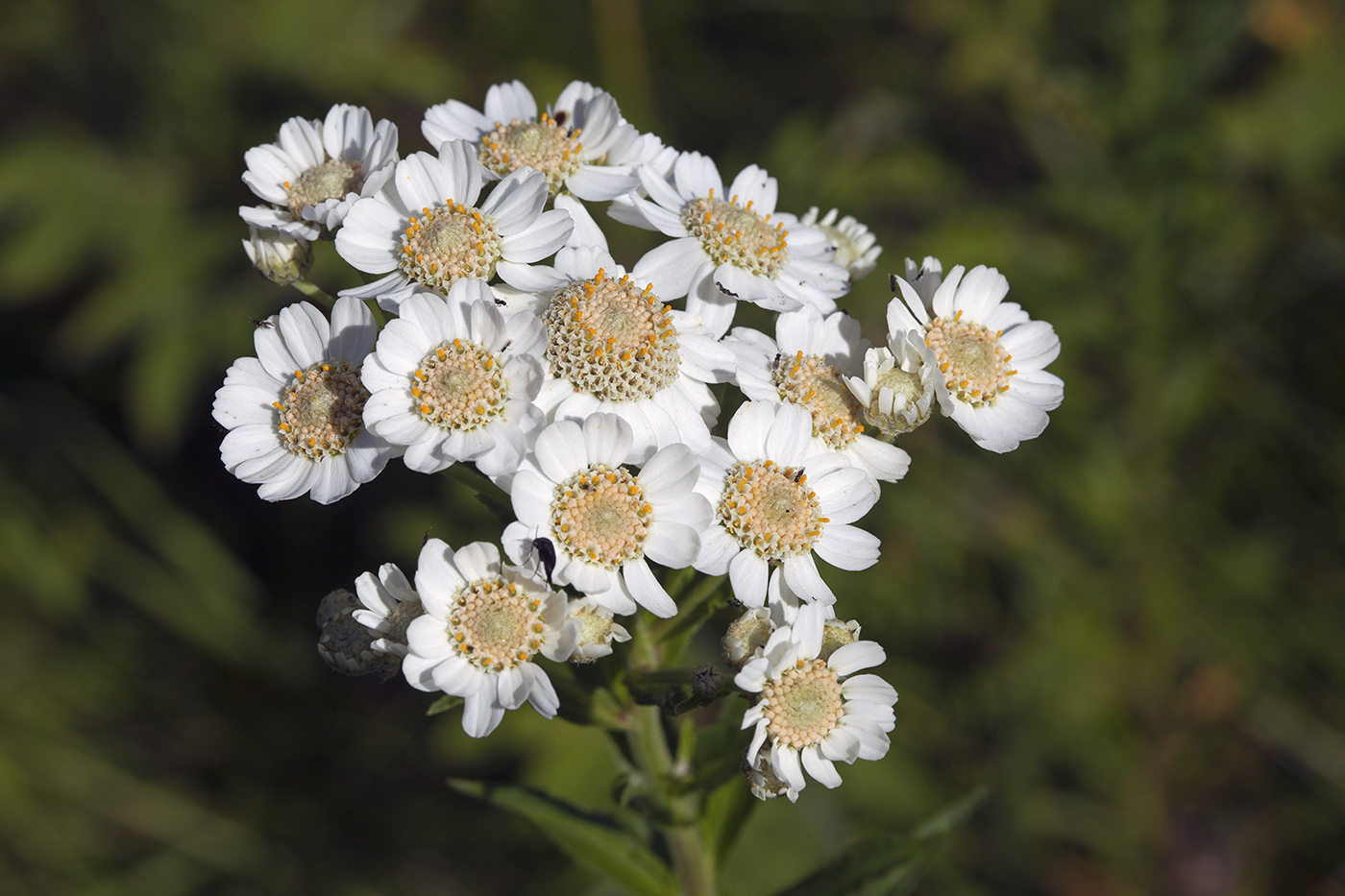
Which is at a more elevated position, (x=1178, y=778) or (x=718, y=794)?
(x=718, y=794)

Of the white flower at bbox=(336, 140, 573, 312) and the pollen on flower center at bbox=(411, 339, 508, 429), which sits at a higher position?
the white flower at bbox=(336, 140, 573, 312)

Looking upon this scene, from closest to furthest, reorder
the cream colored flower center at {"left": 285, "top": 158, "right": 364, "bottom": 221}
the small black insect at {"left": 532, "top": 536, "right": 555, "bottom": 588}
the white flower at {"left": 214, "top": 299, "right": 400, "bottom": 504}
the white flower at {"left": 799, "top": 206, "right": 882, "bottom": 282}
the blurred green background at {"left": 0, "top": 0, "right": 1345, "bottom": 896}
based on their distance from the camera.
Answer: the small black insect at {"left": 532, "top": 536, "right": 555, "bottom": 588}
the white flower at {"left": 214, "top": 299, "right": 400, "bottom": 504}
the cream colored flower center at {"left": 285, "top": 158, "right": 364, "bottom": 221}
the white flower at {"left": 799, "top": 206, "right": 882, "bottom": 282}
the blurred green background at {"left": 0, "top": 0, "right": 1345, "bottom": 896}

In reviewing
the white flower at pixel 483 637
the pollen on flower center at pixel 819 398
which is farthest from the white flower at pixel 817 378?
the white flower at pixel 483 637

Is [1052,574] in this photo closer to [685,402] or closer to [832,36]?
[685,402]

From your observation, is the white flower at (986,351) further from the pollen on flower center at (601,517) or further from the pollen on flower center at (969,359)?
the pollen on flower center at (601,517)

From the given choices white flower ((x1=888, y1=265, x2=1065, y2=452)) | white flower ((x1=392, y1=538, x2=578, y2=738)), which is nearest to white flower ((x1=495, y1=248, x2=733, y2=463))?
white flower ((x1=392, y1=538, x2=578, y2=738))

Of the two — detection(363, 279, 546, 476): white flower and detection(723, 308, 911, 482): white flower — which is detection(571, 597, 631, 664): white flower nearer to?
detection(363, 279, 546, 476): white flower

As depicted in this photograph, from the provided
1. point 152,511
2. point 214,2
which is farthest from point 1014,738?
point 214,2
